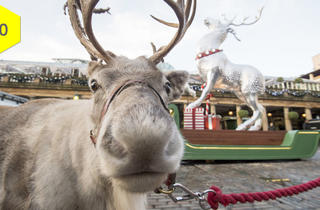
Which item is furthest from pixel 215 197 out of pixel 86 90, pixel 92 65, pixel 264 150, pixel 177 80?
pixel 86 90

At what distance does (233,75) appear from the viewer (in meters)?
7.21

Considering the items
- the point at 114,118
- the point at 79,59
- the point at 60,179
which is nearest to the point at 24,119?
the point at 60,179

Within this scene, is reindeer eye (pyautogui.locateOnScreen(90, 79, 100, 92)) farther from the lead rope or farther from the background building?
the background building

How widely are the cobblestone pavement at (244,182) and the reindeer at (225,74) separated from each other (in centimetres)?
191

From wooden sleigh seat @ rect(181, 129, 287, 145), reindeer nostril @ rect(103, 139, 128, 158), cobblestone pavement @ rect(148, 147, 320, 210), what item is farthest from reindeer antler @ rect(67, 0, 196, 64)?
wooden sleigh seat @ rect(181, 129, 287, 145)

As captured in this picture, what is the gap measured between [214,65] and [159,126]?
22.1 feet

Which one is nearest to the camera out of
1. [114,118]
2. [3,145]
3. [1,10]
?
[114,118]

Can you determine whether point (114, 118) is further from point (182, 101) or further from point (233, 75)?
point (182, 101)

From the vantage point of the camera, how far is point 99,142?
3.76 ft

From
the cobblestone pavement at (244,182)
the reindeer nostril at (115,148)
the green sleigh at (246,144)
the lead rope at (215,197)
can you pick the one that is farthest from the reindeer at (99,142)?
the green sleigh at (246,144)

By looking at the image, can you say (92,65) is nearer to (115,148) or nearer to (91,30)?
(91,30)

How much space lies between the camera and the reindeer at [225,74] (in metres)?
7.07

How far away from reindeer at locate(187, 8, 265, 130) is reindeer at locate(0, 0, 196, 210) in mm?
5018

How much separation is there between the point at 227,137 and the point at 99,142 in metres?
6.56
